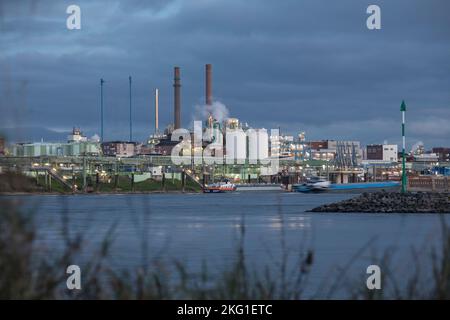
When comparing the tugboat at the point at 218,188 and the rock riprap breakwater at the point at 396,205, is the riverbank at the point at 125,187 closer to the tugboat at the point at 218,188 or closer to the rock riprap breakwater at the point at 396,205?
the tugboat at the point at 218,188

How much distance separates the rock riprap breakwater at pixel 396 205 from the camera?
6981cm

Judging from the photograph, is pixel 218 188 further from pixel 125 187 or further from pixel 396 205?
pixel 396 205

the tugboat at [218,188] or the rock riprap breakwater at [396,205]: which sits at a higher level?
the rock riprap breakwater at [396,205]

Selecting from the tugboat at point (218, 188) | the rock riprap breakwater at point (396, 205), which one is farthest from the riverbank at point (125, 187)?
the rock riprap breakwater at point (396, 205)

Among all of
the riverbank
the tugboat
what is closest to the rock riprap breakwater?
the riverbank

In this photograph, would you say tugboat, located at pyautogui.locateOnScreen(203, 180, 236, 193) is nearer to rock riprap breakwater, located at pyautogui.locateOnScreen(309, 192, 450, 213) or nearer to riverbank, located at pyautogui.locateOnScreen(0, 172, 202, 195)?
riverbank, located at pyautogui.locateOnScreen(0, 172, 202, 195)

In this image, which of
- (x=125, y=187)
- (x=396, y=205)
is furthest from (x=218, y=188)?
(x=396, y=205)

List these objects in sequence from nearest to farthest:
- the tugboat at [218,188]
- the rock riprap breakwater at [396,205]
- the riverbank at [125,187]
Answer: the rock riprap breakwater at [396,205] → the riverbank at [125,187] → the tugboat at [218,188]

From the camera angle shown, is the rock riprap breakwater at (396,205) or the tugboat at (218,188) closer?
the rock riprap breakwater at (396,205)

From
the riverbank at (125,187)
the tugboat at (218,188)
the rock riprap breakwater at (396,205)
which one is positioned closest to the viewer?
the rock riprap breakwater at (396,205)

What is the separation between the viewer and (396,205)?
7144 centimetres

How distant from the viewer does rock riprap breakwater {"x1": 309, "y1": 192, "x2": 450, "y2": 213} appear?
69.8 meters
